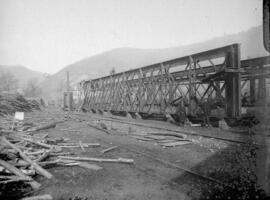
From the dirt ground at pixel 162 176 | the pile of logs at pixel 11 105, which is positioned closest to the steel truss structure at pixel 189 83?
the dirt ground at pixel 162 176

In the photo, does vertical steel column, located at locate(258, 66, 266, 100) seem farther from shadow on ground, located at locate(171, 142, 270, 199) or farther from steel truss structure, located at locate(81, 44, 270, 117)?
shadow on ground, located at locate(171, 142, 270, 199)

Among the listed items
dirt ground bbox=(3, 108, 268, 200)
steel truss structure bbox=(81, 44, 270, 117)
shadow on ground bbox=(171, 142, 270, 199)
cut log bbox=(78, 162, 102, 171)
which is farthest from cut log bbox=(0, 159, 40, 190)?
steel truss structure bbox=(81, 44, 270, 117)

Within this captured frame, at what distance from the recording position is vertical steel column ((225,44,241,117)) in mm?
8227

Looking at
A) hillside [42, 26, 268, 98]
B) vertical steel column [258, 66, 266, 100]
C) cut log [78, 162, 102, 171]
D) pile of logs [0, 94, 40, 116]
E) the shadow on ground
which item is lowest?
cut log [78, 162, 102, 171]

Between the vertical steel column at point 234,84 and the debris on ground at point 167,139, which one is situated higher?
the vertical steel column at point 234,84

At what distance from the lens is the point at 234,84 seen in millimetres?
8352

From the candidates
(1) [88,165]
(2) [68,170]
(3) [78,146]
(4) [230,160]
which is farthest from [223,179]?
(3) [78,146]

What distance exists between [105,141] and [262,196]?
5.83 m

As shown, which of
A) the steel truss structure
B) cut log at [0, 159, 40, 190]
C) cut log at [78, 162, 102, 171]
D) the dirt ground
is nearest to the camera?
the dirt ground

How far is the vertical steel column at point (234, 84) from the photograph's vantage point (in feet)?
27.0

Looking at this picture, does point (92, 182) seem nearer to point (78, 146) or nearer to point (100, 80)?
point (78, 146)

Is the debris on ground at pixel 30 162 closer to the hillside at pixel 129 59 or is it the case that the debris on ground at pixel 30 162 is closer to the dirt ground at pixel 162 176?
the dirt ground at pixel 162 176

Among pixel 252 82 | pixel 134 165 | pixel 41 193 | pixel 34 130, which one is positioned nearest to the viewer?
pixel 41 193

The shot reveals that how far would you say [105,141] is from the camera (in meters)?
7.83
